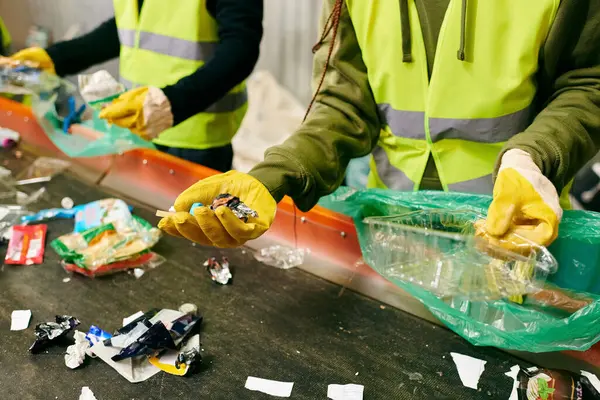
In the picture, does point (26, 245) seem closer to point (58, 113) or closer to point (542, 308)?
point (58, 113)

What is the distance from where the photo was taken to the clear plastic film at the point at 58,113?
1.24 m

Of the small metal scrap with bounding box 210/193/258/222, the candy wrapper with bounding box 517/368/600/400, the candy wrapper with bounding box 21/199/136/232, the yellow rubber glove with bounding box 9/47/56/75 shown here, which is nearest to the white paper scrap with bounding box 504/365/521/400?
the candy wrapper with bounding box 517/368/600/400

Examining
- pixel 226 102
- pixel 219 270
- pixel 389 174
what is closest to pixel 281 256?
pixel 219 270

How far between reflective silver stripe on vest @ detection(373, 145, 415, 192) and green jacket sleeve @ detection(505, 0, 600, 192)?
260 mm

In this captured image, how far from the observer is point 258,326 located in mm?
827

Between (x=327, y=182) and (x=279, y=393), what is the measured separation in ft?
1.07

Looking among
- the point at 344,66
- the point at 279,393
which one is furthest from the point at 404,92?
the point at 279,393

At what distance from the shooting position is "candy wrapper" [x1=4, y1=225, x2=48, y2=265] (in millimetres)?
961

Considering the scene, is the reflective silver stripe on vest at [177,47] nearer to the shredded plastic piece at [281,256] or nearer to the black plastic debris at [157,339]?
the shredded plastic piece at [281,256]

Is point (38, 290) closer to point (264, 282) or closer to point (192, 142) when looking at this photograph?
point (264, 282)

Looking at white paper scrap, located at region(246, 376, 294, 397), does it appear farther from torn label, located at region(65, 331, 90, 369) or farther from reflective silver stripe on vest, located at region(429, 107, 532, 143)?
reflective silver stripe on vest, located at region(429, 107, 532, 143)

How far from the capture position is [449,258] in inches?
31.6

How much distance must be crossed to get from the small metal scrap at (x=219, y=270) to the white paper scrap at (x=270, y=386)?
22cm

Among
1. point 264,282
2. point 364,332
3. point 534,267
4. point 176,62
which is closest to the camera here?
point 534,267
